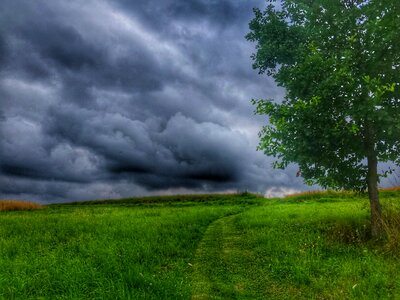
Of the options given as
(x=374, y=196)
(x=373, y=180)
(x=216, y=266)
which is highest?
(x=373, y=180)

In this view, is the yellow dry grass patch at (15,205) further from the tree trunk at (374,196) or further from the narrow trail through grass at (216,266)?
the tree trunk at (374,196)

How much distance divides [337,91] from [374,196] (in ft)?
14.1

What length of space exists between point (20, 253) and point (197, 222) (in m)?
9.38

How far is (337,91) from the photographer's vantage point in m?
13.3

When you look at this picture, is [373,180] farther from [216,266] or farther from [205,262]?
[205,262]

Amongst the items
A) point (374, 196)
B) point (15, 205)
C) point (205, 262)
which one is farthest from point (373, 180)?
point (15, 205)

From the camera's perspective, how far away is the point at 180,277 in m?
9.86

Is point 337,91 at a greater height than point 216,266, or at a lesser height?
greater

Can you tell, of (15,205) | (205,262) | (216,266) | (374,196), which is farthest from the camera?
(15,205)

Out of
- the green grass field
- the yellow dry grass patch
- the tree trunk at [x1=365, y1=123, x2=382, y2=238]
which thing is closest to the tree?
the tree trunk at [x1=365, y1=123, x2=382, y2=238]

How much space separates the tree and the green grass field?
2577 mm

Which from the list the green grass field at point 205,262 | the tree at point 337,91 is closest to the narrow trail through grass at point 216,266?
the green grass field at point 205,262

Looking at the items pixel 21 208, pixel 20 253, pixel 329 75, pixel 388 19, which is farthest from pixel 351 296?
pixel 21 208

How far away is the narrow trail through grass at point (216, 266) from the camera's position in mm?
9102
